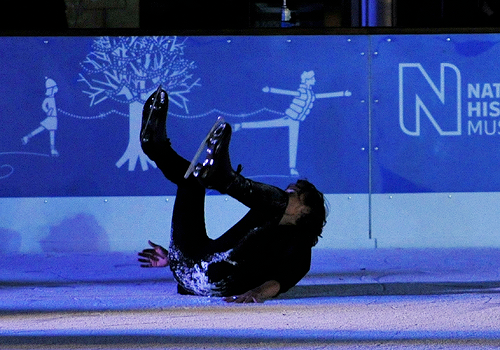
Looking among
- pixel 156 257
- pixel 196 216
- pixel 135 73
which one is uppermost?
pixel 135 73

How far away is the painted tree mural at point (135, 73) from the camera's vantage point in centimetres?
627

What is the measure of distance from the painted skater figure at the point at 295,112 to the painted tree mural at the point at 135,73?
1.89 ft

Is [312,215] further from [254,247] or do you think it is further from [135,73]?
[135,73]

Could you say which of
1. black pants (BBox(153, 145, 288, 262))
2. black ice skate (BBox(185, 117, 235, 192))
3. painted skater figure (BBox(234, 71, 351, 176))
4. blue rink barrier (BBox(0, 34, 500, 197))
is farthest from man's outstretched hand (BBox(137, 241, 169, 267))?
painted skater figure (BBox(234, 71, 351, 176))

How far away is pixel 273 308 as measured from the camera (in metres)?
4.14

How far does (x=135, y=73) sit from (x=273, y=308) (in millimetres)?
2757

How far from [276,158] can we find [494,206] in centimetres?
166

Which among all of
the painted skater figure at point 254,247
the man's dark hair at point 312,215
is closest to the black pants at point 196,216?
the painted skater figure at point 254,247

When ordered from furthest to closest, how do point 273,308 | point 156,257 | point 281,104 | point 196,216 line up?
point 281,104 < point 156,257 < point 196,216 < point 273,308

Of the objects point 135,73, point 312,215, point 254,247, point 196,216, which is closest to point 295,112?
point 135,73

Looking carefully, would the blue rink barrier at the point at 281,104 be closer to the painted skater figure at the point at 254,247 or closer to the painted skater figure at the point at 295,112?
the painted skater figure at the point at 295,112

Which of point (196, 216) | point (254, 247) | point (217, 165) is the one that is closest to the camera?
point (217, 165)

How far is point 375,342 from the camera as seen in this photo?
340 cm

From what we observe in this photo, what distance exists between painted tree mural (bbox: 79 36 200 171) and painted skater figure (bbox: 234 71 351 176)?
0.57 m
